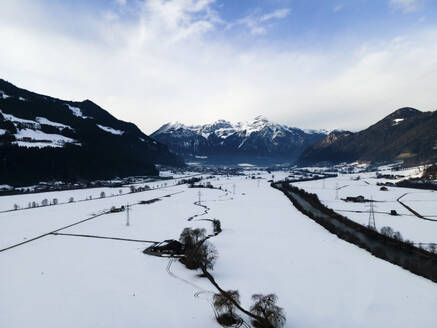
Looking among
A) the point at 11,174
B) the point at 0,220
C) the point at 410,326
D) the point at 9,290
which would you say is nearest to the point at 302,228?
the point at 410,326

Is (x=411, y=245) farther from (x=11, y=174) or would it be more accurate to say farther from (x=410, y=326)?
(x=11, y=174)

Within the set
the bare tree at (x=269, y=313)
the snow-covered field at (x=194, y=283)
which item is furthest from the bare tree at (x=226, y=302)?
the bare tree at (x=269, y=313)

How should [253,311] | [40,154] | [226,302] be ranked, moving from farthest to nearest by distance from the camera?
1. [40,154]
2. [253,311]
3. [226,302]

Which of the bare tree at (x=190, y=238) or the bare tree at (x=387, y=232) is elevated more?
the bare tree at (x=190, y=238)

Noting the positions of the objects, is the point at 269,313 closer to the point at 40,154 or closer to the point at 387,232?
the point at 387,232

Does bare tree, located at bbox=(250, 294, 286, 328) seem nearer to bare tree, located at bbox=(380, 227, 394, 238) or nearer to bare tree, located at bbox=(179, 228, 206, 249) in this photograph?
bare tree, located at bbox=(179, 228, 206, 249)

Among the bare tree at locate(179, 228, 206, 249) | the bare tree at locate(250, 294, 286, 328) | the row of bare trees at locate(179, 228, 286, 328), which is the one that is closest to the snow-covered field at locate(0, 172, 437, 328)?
the row of bare trees at locate(179, 228, 286, 328)

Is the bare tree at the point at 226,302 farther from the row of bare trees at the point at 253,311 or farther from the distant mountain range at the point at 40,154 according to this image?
the distant mountain range at the point at 40,154

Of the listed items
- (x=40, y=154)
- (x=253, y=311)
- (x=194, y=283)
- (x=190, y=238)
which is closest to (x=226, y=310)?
(x=253, y=311)
